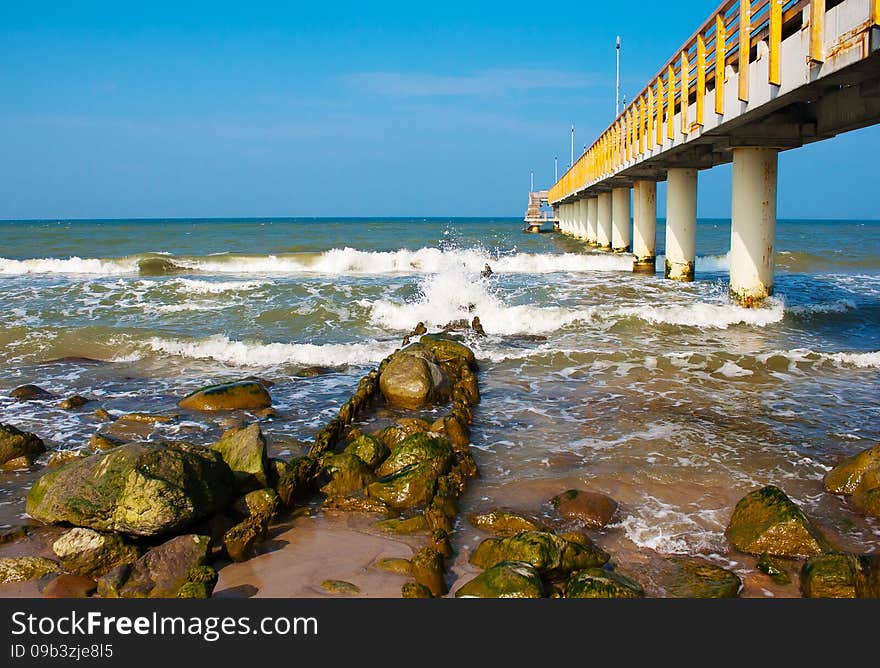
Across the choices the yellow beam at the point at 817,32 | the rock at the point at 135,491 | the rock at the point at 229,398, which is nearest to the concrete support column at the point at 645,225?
the yellow beam at the point at 817,32

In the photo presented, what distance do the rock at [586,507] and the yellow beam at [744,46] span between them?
8.21m

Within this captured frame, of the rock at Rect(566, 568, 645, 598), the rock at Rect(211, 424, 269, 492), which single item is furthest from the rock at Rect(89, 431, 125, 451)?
the rock at Rect(566, 568, 645, 598)

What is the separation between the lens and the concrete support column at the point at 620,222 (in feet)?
115

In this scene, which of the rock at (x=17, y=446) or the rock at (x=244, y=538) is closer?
the rock at (x=244, y=538)

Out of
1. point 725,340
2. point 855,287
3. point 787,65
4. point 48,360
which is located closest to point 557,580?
point 787,65

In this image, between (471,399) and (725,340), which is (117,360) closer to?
(471,399)

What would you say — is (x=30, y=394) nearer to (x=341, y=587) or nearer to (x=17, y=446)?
(x=17, y=446)

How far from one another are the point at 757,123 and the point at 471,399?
376 inches

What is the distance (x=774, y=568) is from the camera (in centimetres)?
480

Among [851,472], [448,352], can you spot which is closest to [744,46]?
[448,352]

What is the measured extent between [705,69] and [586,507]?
11.5 metres

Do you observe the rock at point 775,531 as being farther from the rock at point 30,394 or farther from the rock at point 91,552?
the rock at point 30,394

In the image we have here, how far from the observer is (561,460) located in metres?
7.14

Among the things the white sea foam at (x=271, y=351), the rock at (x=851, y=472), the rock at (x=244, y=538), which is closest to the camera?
the rock at (x=244, y=538)
